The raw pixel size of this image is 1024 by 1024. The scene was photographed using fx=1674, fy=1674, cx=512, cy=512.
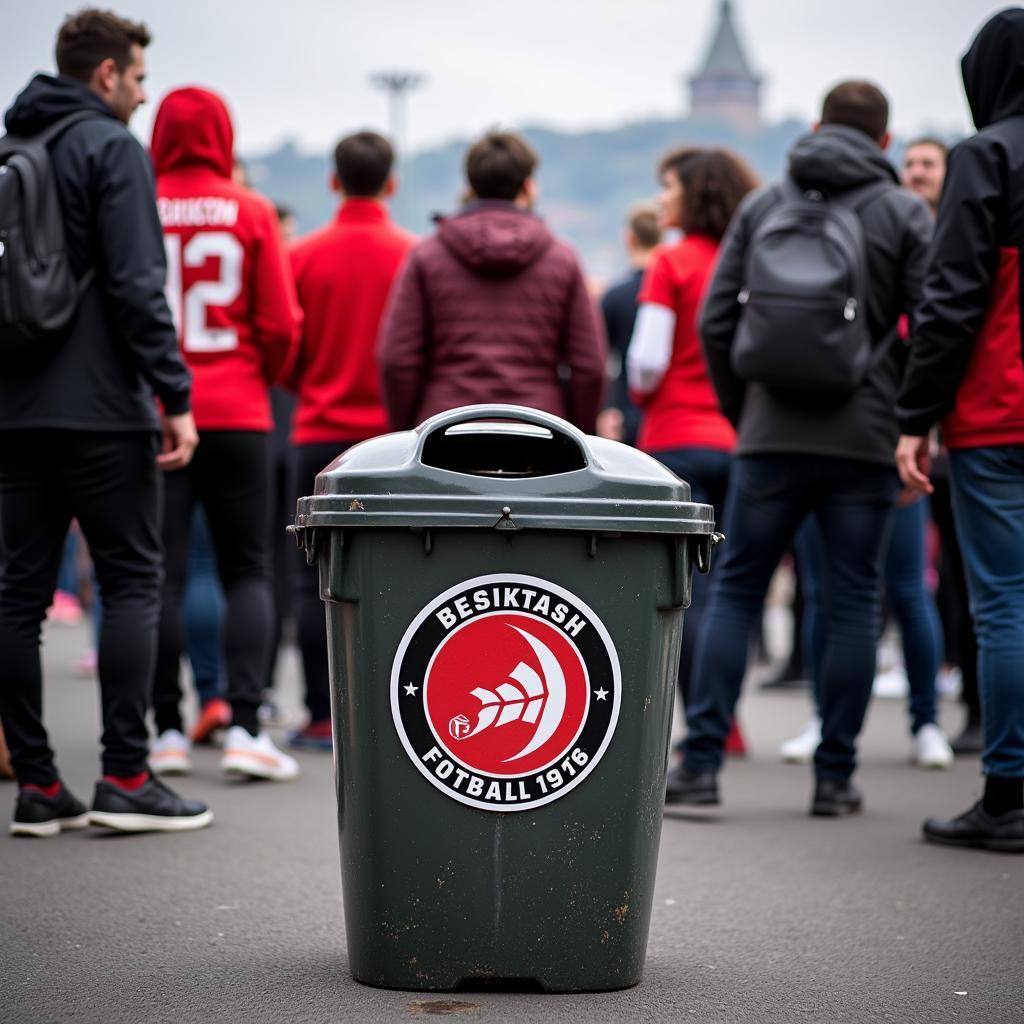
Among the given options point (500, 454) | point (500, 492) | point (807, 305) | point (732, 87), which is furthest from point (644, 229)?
point (732, 87)

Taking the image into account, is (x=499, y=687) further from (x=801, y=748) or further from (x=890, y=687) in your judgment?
(x=890, y=687)

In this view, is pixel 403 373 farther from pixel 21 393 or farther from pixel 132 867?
pixel 132 867

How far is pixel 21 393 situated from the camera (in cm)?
460

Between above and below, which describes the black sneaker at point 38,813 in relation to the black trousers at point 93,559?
below

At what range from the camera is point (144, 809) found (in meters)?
4.80

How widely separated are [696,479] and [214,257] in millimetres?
2090

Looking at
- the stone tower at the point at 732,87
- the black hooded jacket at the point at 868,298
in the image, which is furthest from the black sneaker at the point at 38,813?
the stone tower at the point at 732,87

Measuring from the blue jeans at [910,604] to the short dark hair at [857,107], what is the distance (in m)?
1.66

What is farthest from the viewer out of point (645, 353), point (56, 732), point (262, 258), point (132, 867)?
point (56, 732)

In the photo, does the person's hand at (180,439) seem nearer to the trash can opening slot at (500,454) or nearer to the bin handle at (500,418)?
the trash can opening slot at (500,454)

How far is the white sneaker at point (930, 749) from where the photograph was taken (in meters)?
6.61

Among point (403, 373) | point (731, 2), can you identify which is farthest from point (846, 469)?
point (731, 2)

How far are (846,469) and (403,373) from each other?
6.17ft

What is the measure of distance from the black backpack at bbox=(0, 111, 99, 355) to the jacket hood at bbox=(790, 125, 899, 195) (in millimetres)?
2298
